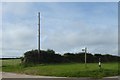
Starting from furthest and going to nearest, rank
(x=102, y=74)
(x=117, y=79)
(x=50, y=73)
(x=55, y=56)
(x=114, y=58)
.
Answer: (x=114, y=58) → (x=55, y=56) → (x=50, y=73) → (x=102, y=74) → (x=117, y=79)

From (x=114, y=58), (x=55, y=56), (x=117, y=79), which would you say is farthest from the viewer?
(x=114, y=58)

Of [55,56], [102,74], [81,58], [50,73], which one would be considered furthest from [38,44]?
[102,74]

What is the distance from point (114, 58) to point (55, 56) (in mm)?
10301

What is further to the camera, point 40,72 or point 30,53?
point 30,53

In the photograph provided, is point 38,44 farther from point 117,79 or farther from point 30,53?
point 117,79

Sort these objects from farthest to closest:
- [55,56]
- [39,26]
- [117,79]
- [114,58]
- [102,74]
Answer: [114,58] → [55,56] → [39,26] → [102,74] → [117,79]

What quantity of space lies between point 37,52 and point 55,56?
3.61m

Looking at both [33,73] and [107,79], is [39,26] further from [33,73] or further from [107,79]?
[107,79]

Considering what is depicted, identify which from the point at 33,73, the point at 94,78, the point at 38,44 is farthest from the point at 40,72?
the point at 38,44

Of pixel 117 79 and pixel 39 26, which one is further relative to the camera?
pixel 39 26

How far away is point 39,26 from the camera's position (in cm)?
4006

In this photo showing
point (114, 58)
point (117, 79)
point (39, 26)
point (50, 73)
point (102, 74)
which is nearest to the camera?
point (117, 79)

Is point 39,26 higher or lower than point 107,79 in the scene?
higher

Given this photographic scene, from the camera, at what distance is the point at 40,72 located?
29.3 m
